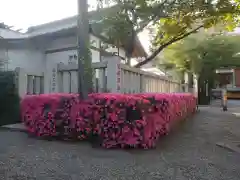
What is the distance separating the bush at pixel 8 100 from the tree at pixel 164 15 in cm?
454

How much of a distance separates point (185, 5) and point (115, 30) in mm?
2723

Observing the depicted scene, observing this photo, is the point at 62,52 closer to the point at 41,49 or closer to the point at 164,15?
the point at 41,49

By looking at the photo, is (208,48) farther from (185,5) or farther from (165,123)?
(165,123)

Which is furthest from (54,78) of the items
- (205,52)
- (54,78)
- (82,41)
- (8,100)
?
(205,52)

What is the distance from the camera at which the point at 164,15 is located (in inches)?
391

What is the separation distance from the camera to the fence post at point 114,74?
4316mm

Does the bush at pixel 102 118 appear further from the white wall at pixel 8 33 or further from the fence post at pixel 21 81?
the white wall at pixel 8 33

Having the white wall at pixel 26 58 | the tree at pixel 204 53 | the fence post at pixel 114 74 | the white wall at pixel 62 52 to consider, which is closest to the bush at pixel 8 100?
the fence post at pixel 114 74

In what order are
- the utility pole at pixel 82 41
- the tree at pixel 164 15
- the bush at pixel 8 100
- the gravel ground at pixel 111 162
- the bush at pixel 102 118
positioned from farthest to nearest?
the tree at pixel 164 15 → the bush at pixel 8 100 → the utility pole at pixel 82 41 → the bush at pixel 102 118 → the gravel ground at pixel 111 162

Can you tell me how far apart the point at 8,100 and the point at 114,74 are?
268cm

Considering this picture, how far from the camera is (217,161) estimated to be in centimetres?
326

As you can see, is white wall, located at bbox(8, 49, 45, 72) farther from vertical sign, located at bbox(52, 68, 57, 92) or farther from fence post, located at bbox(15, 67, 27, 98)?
vertical sign, located at bbox(52, 68, 57, 92)

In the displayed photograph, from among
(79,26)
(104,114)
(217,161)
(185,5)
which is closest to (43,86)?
(79,26)

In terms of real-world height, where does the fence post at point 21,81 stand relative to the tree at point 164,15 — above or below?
below
